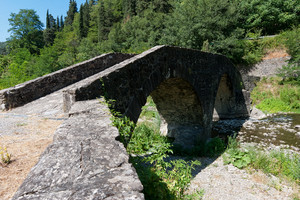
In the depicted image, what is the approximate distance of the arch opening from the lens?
779 centimetres

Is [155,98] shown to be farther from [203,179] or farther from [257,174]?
[257,174]

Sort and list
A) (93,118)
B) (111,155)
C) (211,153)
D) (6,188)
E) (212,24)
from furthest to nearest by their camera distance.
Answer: (212,24)
(211,153)
(93,118)
(6,188)
(111,155)

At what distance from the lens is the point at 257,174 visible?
621 centimetres

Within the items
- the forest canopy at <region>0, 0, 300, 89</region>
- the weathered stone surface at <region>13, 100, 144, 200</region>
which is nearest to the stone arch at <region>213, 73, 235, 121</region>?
the forest canopy at <region>0, 0, 300, 89</region>

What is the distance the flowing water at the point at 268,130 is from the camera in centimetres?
883

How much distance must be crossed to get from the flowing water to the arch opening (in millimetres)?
2904

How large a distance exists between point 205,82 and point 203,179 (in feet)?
13.0

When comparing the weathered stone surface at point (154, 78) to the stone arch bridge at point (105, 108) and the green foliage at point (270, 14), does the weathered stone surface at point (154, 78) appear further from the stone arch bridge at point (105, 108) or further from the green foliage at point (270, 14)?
the green foliage at point (270, 14)

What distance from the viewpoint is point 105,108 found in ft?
8.91

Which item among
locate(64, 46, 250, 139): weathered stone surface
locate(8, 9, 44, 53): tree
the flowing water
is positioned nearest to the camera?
locate(64, 46, 250, 139): weathered stone surface

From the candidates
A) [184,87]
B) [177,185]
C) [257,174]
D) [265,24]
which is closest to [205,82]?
[184,87]

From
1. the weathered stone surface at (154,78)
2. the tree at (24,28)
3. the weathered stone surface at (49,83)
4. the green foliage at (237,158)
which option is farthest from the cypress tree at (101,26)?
the green foliage at (237,158)

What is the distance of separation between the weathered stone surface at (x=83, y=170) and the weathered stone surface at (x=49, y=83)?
3.98 metres

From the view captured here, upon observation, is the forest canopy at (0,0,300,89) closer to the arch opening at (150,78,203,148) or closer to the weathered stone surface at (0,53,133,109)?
the weathered stone surface at (0,53,133,109)
